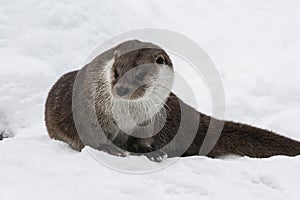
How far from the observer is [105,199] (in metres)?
2.39

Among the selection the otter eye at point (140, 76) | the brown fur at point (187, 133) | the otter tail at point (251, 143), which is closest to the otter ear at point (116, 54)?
the otter eye at point (140, 76)

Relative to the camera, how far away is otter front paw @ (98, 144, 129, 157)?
10.6 ft

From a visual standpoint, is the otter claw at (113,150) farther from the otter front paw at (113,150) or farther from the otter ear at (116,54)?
the otter ear at (116,54)

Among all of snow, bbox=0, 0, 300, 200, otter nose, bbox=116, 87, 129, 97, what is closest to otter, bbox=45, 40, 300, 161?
otter nose, bbox=116, 87, 129, 97

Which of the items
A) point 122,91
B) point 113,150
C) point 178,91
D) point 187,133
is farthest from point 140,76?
point 178,91

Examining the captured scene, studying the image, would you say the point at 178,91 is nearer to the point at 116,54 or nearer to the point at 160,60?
the point at 160,60

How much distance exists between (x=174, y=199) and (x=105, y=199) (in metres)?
0.30

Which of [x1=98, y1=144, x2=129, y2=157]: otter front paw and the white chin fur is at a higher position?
the white chin fur

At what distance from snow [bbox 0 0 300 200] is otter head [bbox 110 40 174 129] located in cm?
34

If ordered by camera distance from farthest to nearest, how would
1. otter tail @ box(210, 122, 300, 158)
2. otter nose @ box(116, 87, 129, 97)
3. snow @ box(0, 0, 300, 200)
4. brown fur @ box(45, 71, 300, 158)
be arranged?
1. otter tail @ box(210, 122, 300, 158)
2. brown fur @ box(45, 71, 300, 158)
3. otter nose @ box(116, 87, 129, 97)
4. snow @ box(0, 0, 300, 200)

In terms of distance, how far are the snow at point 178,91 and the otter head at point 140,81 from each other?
34 cm

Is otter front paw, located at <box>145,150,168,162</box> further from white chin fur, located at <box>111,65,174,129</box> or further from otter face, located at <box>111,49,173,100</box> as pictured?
otter face, located at <box>111,49,173,100</box>

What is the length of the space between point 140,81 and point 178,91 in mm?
2045

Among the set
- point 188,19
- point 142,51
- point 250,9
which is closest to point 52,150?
point 142,51
